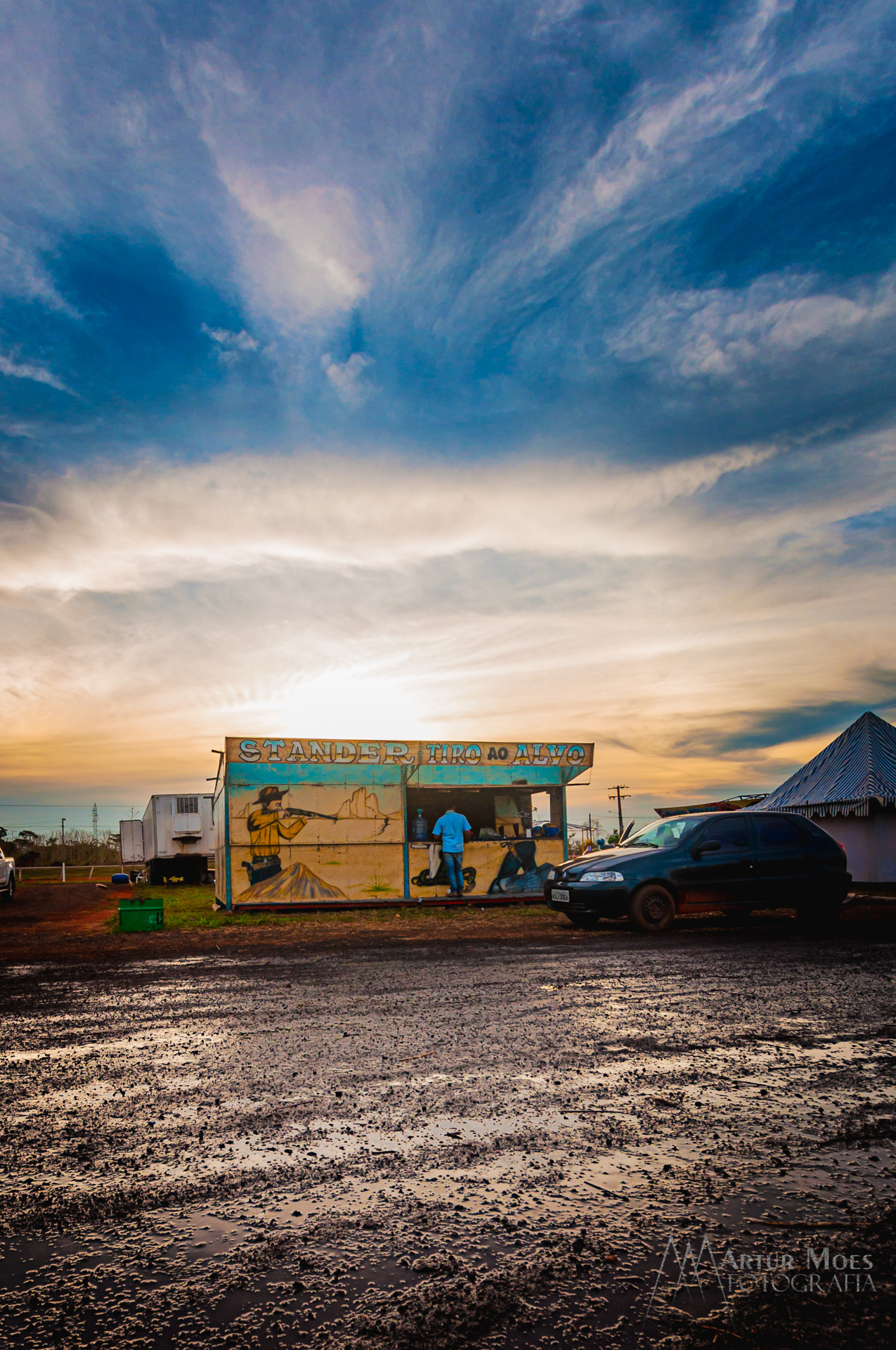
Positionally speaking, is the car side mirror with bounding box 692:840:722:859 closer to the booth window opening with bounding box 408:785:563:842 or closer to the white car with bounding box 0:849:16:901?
the booth window opening with bounding box 408:785:563:842

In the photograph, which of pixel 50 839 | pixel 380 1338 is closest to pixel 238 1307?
pixel 380 1338

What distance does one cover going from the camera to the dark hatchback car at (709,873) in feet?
36.8

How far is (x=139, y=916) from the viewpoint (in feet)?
41.2

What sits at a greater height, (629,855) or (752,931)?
(629,855)

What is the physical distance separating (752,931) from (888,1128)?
8.04m

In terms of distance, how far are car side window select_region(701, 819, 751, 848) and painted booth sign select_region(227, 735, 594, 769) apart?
25.8 feet

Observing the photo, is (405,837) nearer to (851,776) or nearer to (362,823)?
(362,823)

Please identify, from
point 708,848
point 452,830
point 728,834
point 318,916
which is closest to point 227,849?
point 318,916

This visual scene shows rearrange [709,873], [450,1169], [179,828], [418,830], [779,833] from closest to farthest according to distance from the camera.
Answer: [450,1169] → [709,873] → [779,833] → [418,830] → [179,828]

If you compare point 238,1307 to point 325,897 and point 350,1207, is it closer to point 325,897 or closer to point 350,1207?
point 350,1207

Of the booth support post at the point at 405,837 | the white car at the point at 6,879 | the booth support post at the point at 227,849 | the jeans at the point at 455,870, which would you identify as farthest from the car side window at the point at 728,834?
the white car at the point at 6,879

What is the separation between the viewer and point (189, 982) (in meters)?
7.47

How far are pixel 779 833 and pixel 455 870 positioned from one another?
8369 millimetres

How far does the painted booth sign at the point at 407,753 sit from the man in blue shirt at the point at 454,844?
1.41 metres
